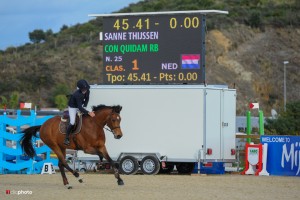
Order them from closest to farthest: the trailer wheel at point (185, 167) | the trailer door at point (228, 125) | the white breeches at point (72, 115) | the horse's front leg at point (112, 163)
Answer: the horse's front leg at point (112, 163), the white breeches at point (72, 115), the trailer door at point (228, 125), the trailer wheel at point (185, 167)

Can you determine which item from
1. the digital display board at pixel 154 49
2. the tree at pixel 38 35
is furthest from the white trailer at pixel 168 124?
the tree at pixel 38 35

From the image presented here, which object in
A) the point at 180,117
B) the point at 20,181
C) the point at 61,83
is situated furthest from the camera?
the point at 61,83

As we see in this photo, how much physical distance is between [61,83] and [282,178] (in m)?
48.9

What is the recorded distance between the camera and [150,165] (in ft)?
92.6

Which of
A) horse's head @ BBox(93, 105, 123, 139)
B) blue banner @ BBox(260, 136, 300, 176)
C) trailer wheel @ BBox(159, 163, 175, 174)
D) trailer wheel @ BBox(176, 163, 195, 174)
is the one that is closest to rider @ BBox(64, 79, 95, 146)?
horse's head @ BBox(93, 105, 123, 139)

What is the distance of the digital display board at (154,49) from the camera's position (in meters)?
28.0

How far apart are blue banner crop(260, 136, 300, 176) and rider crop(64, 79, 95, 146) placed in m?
8.08

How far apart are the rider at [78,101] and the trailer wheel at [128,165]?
19.1 feet

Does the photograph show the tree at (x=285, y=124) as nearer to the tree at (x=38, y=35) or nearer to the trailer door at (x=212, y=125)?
the trailer door at (x=212, y=125)

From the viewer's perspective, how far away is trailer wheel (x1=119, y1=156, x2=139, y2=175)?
28.3 m

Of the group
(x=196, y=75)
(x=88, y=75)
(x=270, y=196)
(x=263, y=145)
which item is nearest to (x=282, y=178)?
(x=263, y=145)

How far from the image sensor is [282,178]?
26.4 metres

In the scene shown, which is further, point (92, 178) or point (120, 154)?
point (120, 154)

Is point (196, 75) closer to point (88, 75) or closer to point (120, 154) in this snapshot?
point (120, 154)
